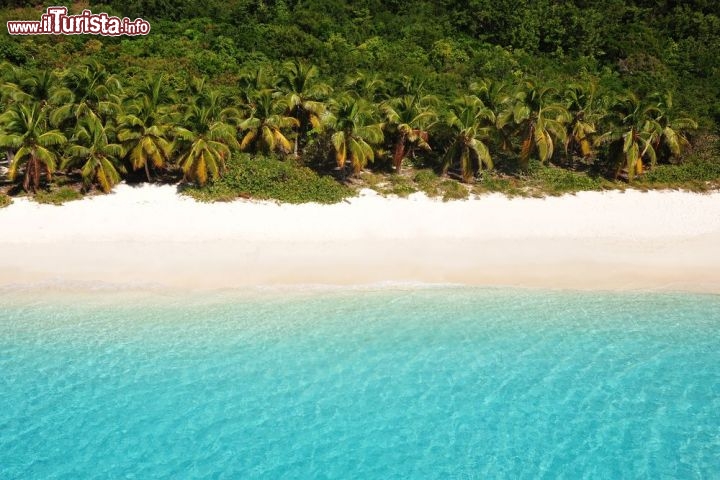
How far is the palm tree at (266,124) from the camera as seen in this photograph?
2914 centimetres

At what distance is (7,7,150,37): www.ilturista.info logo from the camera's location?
46.0 metres

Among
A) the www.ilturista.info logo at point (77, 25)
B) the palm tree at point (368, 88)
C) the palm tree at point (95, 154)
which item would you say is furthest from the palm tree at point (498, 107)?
the www.ilturista.info logo at point (77, 25)

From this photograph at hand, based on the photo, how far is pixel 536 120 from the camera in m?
29.6

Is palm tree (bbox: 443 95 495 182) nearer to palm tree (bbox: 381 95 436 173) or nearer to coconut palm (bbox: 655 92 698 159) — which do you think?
palm tree (bbox: 381 95 436 173)

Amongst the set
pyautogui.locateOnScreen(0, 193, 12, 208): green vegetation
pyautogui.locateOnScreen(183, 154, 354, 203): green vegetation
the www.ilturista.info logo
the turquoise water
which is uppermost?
the www.ilturista.info logo

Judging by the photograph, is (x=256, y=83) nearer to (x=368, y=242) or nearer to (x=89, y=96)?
(x=89, y=96)

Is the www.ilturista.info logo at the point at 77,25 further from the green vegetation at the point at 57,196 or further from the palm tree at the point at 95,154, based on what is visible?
the green vegetation at the point at 57,196

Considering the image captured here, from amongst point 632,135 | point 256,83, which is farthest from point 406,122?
point 632,135

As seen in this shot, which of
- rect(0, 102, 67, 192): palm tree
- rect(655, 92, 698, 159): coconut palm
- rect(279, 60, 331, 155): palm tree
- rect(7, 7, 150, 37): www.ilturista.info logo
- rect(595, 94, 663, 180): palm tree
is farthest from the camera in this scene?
rect(7, 7, 150, 37): www.ilturista.info logo

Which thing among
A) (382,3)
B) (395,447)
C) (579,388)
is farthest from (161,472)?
(382,3)

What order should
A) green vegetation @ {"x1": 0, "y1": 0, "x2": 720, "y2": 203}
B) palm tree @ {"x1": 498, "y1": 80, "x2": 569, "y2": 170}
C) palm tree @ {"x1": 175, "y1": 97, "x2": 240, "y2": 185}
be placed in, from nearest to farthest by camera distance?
1. palm tree @ {"x1": 175, "y1": 97, "x2": 240, "y2": 185}
2. green vegetation @ {"x1": 0, "y1": 0, "x2": 720, "y2": 203}
3. palm tree @ {"x1": 498, "y1": 80, "x2": 569, "y2": 170}

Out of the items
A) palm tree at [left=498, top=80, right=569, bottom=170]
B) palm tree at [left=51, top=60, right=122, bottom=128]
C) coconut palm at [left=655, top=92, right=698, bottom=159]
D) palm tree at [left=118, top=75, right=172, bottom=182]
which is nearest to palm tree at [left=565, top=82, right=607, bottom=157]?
palm tree at [left=498, top=80, right=569, bottom=170]

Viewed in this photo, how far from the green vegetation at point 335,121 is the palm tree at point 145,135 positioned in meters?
0.07

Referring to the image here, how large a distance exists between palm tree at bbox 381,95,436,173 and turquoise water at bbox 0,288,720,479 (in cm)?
1139
